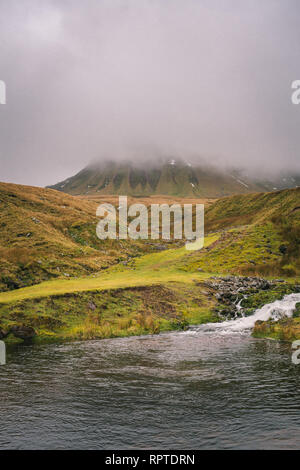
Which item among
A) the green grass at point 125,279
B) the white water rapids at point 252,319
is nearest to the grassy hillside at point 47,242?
the green grass at point 125,279

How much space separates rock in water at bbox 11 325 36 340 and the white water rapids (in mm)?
15213

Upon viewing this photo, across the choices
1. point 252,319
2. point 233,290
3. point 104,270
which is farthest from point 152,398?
point 104,270

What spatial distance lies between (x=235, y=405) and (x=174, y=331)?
2029 centimetres

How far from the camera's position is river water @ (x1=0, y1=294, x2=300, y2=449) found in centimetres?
1294

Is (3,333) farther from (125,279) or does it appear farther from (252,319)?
(252,319)

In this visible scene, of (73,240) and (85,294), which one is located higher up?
(73,240)

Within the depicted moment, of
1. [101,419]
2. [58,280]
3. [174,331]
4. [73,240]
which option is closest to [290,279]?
[174,331]

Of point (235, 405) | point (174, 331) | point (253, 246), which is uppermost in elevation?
point (253, 246)

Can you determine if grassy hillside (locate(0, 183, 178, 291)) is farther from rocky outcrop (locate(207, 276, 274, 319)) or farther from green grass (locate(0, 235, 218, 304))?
rocky outcrop (locate(207, 276, 274, 319))

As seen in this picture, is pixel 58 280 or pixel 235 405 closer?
pixel 235 405

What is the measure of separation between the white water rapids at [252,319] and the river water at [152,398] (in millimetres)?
6510

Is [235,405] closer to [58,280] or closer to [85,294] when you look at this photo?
[85,294]

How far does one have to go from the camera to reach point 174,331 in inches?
1409
